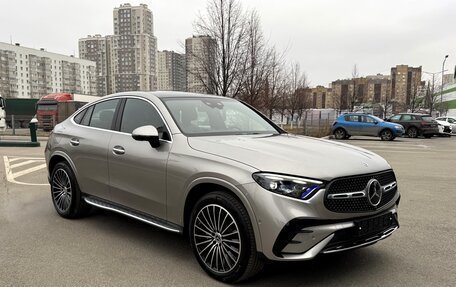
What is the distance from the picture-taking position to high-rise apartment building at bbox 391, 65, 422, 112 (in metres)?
60.9

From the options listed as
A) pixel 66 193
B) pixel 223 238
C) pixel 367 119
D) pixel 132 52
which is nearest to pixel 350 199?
pixel 223 238

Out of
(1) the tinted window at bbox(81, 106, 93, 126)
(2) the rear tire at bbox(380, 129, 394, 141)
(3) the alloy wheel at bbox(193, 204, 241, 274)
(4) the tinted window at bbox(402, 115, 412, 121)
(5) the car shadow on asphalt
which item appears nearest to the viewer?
Answer: (3) the alloy wheel at bbox(193, 204, 241, 274)

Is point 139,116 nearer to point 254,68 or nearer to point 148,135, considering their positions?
point 148,135

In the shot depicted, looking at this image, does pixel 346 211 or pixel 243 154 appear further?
pixel 243 154

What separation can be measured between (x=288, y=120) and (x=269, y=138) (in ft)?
121

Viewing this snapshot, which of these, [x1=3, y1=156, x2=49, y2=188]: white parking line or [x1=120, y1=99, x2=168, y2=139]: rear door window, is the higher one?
[x1=120, y1=99, x2=168, y2=139]: rear door window

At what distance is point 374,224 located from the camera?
11.1ft

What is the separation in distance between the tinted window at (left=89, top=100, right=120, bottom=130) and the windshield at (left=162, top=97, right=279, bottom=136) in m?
0.91

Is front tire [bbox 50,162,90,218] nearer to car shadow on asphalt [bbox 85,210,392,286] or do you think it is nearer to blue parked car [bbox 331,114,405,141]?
car shadow on asphalt [bbox 85,210,392,286]

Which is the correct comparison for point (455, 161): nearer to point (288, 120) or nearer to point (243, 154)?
point (243, 154)

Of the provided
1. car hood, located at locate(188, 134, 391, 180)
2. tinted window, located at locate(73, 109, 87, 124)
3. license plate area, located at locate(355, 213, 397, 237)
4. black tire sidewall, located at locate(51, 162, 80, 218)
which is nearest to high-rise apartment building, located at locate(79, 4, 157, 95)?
tinted window, located at locate(73, 109, 87, 124)

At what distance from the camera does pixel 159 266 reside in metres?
3.81

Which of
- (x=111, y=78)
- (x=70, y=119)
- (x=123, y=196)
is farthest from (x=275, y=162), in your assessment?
(x=111, y=78)

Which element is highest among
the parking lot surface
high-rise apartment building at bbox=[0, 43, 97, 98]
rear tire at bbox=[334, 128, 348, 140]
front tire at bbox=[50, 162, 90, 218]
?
high-rise apartment building at bbox=[0, 43, 97, 98]
